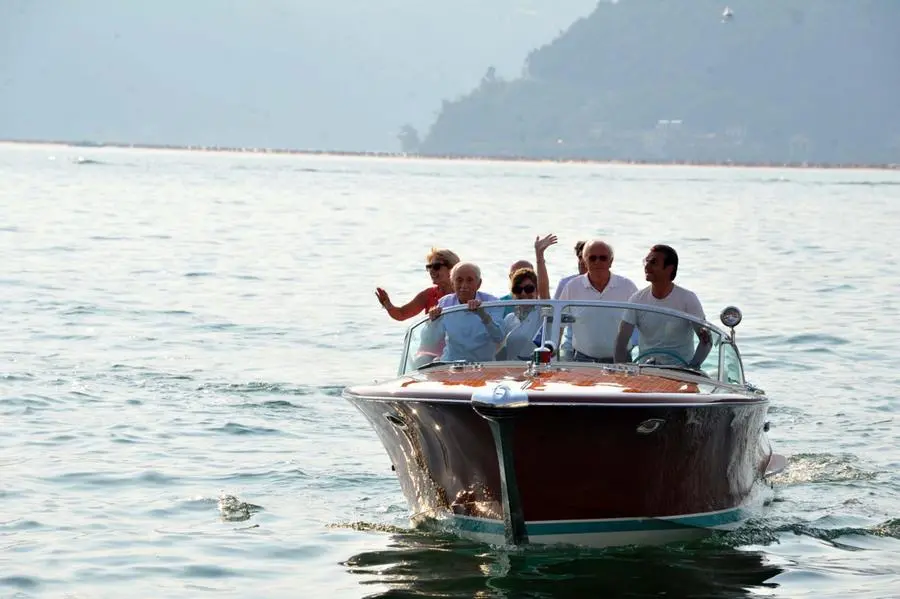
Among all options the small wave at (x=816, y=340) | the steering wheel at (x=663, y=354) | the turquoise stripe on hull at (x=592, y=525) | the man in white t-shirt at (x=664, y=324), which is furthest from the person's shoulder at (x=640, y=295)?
the small wave at (x=816, y=340)

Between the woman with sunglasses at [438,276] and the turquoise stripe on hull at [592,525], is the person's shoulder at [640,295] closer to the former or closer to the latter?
the turquoise stripe on hull at [592,525]

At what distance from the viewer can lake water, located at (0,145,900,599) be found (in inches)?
411

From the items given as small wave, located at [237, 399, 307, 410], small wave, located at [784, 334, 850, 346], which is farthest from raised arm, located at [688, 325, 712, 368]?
small wave, located at [784, 334, 850, 346]

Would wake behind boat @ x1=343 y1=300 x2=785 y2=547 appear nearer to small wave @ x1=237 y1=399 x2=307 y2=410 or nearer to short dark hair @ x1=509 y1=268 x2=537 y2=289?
short dark hair @ x1=509 y1=268 x2=537 y2=289

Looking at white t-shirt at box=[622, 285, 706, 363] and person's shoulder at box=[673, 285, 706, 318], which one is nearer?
white t-shirt at box=[622, 285, 706, 363]

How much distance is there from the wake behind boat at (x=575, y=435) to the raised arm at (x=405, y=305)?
5.43ft

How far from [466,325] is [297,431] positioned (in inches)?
193

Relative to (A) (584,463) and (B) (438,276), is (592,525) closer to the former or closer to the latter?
(A) (584,463)

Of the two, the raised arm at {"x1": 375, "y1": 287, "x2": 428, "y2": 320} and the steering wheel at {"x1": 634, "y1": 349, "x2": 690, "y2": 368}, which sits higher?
the raised arm at {"x1": 375, "y1": 287, "x2": 428, "y2": 320}

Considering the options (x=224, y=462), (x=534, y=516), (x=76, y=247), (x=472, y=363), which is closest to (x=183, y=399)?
(x=224, y=462)

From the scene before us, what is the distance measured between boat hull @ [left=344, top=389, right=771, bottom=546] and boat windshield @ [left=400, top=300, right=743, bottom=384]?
0.60 metres

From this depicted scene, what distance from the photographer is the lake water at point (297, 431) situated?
411 inches

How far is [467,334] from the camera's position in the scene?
37.0 feet

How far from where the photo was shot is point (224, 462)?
46.3 feet
